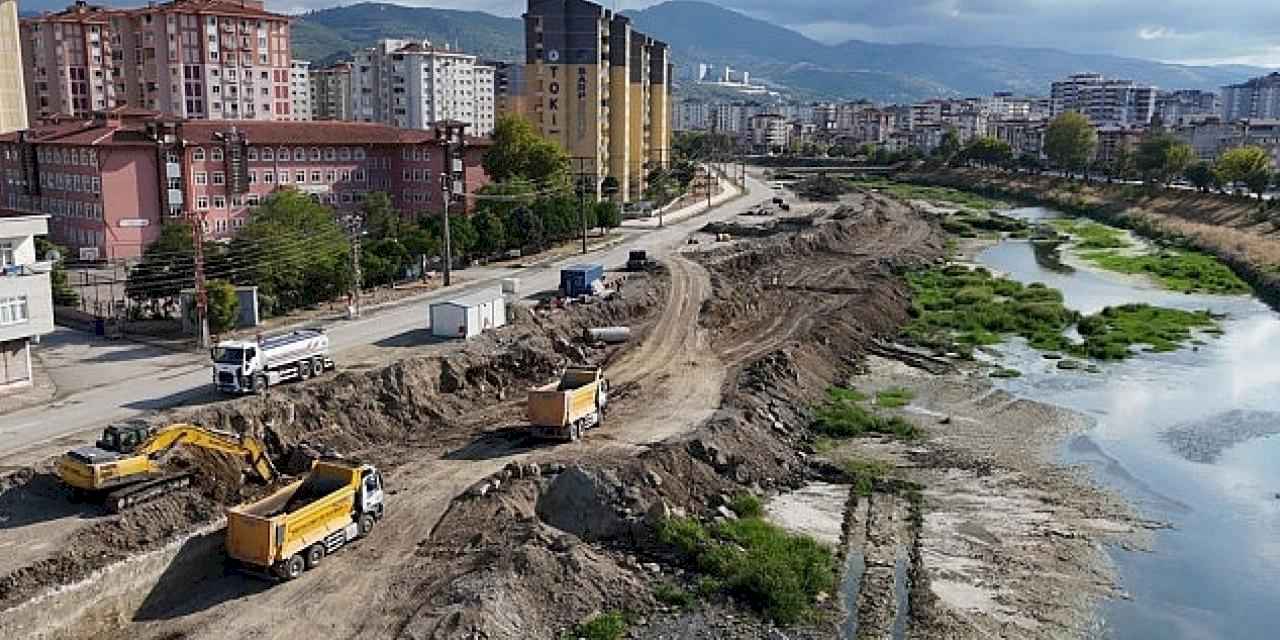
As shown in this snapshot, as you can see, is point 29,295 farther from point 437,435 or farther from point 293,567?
point 293,567

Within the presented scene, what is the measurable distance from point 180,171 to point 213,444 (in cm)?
3471

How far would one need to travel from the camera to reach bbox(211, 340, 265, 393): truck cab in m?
26.6

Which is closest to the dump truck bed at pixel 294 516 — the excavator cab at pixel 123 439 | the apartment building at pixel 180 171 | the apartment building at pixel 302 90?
the excavator cab at pixel 123 439

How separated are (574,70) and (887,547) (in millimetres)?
58812

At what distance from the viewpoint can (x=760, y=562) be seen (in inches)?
834

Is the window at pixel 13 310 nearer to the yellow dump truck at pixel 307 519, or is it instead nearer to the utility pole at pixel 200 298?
the utility pole at pixel 200 298

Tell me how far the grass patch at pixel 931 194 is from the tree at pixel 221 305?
85.5m

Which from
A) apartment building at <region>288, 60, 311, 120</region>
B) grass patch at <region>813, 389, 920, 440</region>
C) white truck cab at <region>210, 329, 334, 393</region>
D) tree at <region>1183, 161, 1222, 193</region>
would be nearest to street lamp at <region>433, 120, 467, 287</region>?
white truck cab at <region>210, 329, 334, 393</region>

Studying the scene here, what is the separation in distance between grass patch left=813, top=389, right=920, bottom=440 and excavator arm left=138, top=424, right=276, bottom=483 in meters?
16.1

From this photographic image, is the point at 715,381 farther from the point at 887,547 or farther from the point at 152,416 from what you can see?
the point at 152,416

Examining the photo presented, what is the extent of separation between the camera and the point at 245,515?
1912 cm

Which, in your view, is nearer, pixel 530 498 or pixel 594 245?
pixel 530 498

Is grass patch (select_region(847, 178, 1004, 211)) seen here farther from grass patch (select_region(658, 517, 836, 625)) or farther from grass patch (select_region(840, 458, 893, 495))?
grass patch (select_region(658, 517, 836, 625))

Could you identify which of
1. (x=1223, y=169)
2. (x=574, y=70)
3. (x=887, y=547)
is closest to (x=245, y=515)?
(x=887, y=547)
